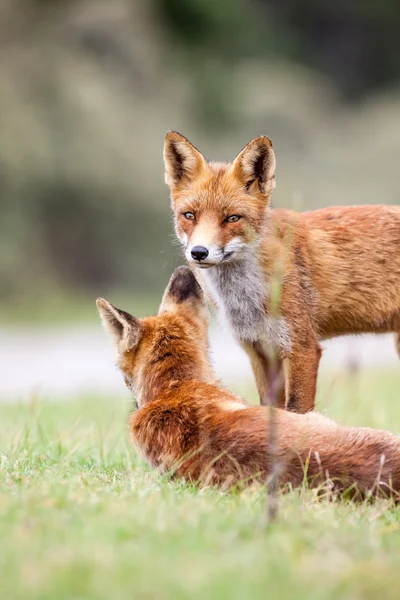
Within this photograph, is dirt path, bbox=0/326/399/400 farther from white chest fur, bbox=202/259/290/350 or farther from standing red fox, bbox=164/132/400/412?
white chest fur, bbox=202/259/290/350

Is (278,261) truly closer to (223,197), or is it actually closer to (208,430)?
(223,197)

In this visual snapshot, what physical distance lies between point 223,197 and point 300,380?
1.20 meters

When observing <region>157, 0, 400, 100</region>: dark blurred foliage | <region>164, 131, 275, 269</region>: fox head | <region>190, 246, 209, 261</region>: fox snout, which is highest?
<region>157, 0, 400, 100</region>: dark blurred foliage

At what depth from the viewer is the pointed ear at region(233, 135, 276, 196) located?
556 cm

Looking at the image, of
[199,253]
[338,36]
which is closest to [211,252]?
[199,253]

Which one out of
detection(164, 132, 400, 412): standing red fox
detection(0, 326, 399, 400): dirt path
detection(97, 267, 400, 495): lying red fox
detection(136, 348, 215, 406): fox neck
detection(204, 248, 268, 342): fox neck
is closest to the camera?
detection(97, 267, 400, 495): lying red fox

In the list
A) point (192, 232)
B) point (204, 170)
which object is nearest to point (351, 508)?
point (192, 232)

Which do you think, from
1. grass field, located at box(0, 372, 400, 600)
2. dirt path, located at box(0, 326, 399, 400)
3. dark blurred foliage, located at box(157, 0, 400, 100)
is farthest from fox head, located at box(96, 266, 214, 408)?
dark blurred foliage, located at box(157, 0, 400, 100)

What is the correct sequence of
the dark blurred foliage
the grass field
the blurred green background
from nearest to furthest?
the grass field < the blurred green background < the dark blurred foliage

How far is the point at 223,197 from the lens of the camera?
5516 mm

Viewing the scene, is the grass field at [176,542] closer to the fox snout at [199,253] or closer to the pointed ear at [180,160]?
the fox snout at [199,253]

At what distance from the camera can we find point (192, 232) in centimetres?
541

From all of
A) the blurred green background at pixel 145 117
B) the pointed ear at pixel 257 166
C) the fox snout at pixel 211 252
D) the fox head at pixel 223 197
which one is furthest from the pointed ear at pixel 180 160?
the blurred green background at pixel 145 117

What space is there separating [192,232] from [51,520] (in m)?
2.51
